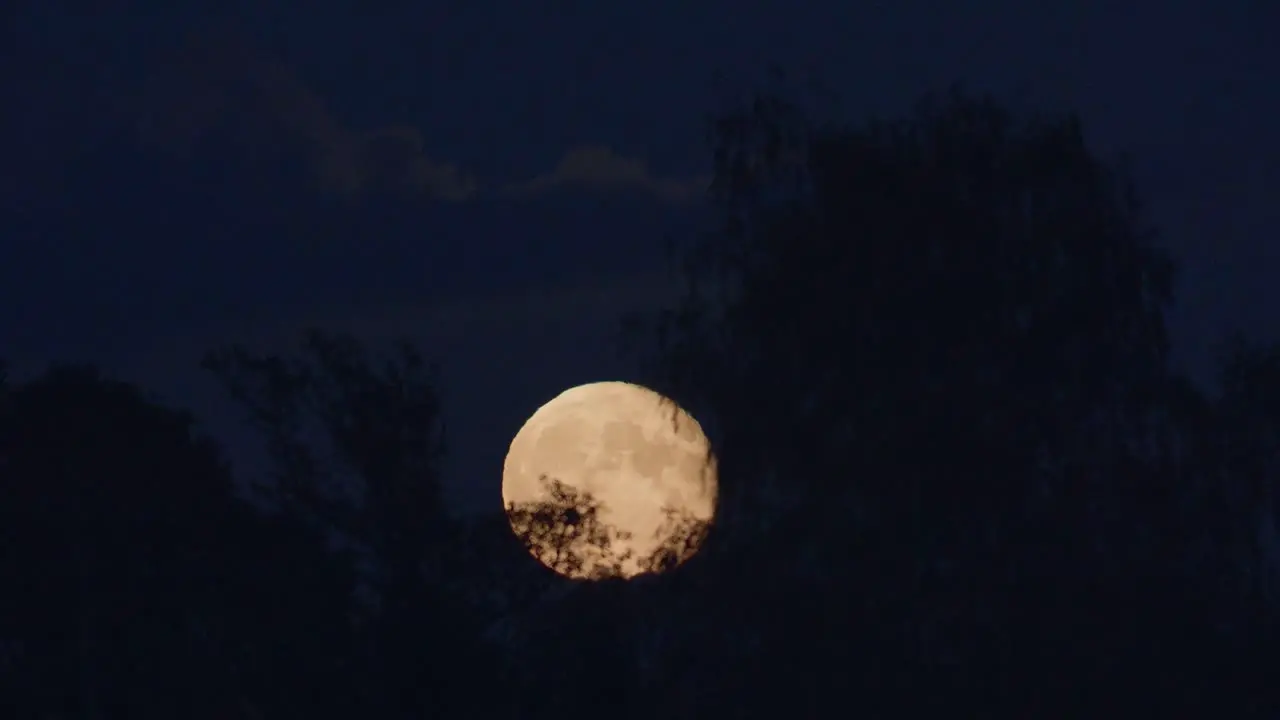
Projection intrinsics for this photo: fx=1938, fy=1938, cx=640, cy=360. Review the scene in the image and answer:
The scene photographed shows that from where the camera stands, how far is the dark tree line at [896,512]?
20.0 metres

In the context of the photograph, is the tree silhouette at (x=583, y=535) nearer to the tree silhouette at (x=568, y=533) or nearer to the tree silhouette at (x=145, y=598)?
the tree silhouette at (x=568, y=533)

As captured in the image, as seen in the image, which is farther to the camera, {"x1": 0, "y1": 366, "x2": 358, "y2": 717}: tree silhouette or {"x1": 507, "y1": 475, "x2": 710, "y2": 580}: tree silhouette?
{"x1": 0, "y1": 366, "x2": 358, "y2": 717}: tree silhouette

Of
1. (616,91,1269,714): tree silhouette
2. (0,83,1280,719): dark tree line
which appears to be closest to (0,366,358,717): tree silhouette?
(0,83,1280,719): dark tree line

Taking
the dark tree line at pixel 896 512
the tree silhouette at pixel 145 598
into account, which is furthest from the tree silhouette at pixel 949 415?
the tree silhouette at pixel 145 598

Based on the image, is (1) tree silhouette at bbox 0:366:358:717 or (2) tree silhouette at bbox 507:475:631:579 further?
(1) tree silhouette at bbox 0:366:358:717

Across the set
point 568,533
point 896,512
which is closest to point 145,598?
point 568,533

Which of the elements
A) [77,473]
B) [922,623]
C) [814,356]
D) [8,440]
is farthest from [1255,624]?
[8,440]

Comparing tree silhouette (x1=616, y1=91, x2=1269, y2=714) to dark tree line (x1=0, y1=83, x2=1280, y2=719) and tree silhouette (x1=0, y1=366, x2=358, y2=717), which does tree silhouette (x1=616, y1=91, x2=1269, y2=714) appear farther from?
tree silhouette (x1=0, y1=366, x2=358, y2=717)

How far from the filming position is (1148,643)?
20.2m

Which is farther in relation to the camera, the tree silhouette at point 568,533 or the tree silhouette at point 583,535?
the tree silhouette at point 568,533

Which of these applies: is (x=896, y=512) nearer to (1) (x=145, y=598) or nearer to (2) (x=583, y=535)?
(2) (x=583, y=535)

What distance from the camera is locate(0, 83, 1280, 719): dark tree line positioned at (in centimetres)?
1998

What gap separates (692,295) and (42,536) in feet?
33.2

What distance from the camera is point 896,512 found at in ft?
66.3
